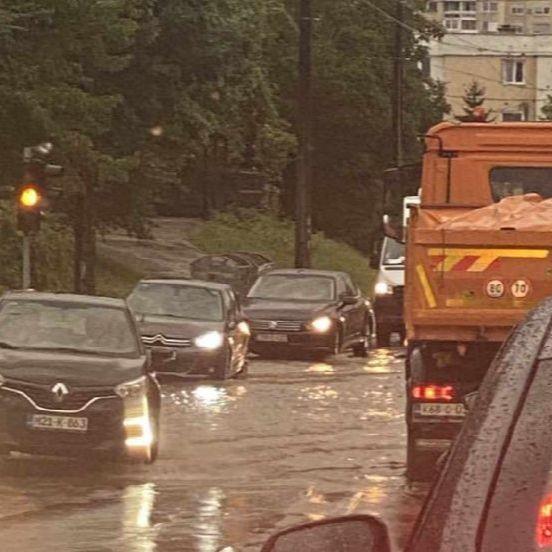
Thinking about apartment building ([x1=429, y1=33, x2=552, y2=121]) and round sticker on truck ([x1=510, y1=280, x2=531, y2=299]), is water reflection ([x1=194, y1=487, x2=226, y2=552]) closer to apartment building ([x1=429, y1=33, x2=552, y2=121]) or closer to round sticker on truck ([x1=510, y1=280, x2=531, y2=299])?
round sticker on truck ([x1=510, y1=280, x2=531, y2=299])

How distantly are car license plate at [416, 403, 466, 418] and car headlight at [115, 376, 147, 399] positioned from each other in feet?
9.70

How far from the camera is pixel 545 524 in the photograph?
316 cm

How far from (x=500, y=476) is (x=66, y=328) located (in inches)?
590

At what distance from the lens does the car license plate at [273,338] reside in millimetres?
32656

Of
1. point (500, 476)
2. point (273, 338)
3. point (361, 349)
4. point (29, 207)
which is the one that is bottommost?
point (361, 349)

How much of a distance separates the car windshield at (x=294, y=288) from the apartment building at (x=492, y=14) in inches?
4501

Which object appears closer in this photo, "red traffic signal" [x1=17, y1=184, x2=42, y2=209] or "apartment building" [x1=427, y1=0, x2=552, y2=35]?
"red traffic signal" [x1=17, y1=184, x2=42, y2=209]

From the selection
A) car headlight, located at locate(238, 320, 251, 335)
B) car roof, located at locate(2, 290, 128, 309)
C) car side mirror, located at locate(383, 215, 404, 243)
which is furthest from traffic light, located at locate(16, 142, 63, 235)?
car side mirror, located at locate(383, 215, 404, 243)

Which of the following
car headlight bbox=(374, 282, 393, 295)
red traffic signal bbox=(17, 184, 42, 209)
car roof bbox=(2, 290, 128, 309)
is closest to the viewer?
car roof bbox=(2, 290, 128, 309)

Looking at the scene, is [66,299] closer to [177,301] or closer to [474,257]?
[474,257]

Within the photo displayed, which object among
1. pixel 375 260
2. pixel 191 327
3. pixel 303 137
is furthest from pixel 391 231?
pixel 303 137

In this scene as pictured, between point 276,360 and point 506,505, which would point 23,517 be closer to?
point 506,505

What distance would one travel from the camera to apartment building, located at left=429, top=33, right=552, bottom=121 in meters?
119

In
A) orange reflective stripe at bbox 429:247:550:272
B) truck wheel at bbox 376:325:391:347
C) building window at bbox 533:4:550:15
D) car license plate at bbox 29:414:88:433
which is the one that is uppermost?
building window at bbox 533:4:550:15
